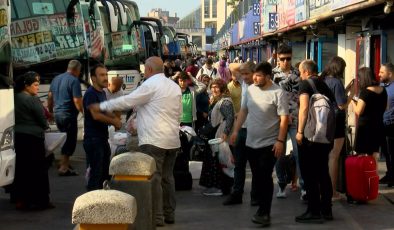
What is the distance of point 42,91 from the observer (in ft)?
42.6

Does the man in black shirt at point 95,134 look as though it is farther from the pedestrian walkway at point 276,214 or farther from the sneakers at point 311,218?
the sneakers at point 311,218

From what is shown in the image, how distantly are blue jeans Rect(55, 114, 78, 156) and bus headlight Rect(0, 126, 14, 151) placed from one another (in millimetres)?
3539

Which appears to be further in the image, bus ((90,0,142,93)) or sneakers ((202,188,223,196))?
bus ((90,0,142,93))

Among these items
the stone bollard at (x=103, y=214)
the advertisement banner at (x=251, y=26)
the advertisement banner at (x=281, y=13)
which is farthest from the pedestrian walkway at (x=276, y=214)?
the advertisement banner at (x=251, y=26)

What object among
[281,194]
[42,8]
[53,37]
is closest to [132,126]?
[281,194]

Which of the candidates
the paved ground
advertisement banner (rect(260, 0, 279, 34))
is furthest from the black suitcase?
advertisement banner (rect(260, 0, 279, 34))

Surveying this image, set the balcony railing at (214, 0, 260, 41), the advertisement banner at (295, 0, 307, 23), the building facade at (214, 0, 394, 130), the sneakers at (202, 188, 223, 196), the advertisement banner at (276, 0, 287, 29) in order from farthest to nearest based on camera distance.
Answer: the balcony railing at (214, 0, 260, 41)
the advertisement banner at (276, 0, 287, 29)
the advertisement banner at (295, 0, 307, 23)
the building facade at (214, 0, 394, 130)
the sneakers at (202, 188, 223, 196)

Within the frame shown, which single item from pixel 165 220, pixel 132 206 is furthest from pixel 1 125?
pixel 132 206

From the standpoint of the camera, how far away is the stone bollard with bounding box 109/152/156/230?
6.81 metres

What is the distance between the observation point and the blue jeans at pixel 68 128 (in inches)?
444

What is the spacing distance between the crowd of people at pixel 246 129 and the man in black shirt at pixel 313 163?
0.01 metres

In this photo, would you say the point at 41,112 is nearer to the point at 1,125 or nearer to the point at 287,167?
the point at 1,125

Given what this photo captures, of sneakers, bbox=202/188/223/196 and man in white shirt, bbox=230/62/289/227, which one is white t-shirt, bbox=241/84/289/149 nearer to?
man in white shirt, bbox=230/62/289/227

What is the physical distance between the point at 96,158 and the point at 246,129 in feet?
5.84
